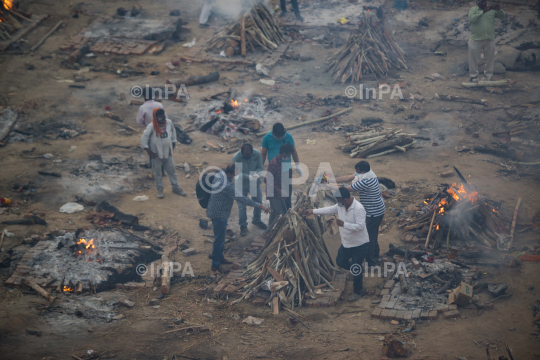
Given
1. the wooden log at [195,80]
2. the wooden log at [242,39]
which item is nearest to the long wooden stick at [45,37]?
the wooden log at [195,80]

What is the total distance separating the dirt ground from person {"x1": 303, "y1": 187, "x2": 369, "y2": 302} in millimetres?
408

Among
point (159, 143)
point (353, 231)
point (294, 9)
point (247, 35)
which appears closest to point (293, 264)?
point (353, 231)

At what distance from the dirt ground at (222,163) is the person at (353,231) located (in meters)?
0.41

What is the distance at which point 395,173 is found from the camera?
9977mm

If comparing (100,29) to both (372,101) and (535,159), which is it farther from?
(535,159)

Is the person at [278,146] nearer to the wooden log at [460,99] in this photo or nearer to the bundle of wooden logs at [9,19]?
the wooden log at [460,99]

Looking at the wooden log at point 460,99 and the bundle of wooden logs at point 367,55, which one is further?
the bundle of wooden logs at point 367,55

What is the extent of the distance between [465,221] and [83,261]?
20.8 ft

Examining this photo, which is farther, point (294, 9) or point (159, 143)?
point (294, 9)

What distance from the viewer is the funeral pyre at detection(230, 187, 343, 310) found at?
21.1 feet

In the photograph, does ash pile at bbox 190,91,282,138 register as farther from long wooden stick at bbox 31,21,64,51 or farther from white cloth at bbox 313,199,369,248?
long wooden stick at bbox 31,21,64,51

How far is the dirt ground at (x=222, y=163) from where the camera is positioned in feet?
17.6

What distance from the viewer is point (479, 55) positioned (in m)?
13.8

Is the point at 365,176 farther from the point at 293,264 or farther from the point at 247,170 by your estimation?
the point at 247,170
